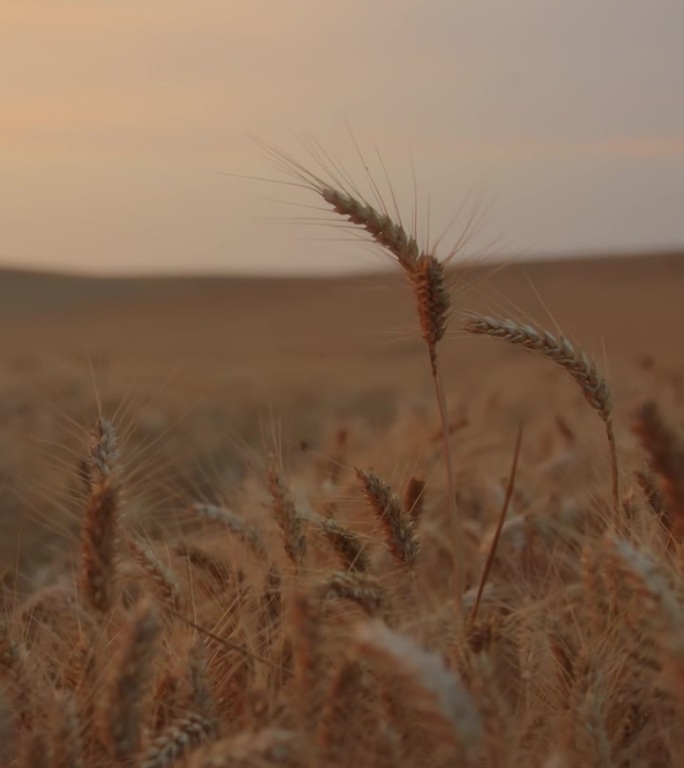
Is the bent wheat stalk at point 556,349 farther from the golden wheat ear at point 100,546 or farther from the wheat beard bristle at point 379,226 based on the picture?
Answer: the golden wheat ear at point 100,546

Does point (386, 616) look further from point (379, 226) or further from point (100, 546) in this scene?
point (379, 226)

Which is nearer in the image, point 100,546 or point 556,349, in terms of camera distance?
point 100,546

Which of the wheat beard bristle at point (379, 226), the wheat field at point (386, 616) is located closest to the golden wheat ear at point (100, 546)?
the wheat field at point (386, 616)

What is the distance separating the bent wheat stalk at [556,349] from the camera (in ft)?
5.64

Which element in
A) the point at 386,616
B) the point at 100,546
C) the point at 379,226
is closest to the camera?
the point at 100,546

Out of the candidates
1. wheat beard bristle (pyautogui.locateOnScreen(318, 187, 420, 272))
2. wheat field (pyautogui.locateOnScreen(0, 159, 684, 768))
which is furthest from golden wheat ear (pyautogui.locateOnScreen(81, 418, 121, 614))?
wheat beard bristle (pyautogui.locateOnScreen(318, 187, 420, 272))

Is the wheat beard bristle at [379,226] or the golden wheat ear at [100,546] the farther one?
the wheat beard bristle at [379,226]

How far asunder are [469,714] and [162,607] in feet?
2.74

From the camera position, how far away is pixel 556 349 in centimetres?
174


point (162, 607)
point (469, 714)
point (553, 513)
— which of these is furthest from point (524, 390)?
point (469, 714)

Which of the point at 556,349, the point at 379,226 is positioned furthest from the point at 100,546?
the point at 556,349

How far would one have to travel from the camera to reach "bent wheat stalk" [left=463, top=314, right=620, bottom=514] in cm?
172

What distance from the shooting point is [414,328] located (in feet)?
5.96

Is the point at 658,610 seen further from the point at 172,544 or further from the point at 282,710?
the point at 172,544
